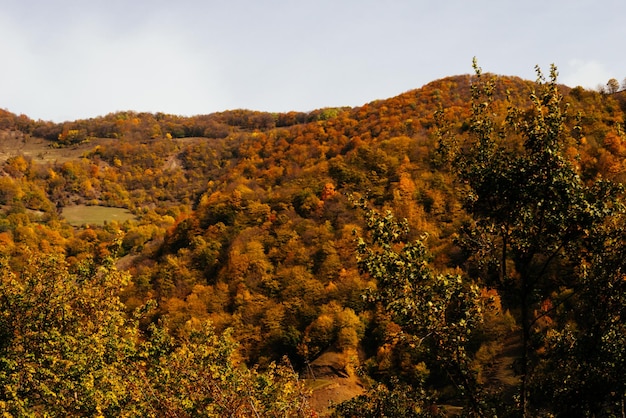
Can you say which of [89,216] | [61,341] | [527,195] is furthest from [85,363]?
[89,216]

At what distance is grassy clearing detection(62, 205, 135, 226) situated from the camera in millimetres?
183125

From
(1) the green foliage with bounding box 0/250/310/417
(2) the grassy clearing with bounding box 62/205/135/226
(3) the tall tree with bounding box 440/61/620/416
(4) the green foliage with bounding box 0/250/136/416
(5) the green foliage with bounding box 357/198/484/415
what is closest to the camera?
(5) the green foliage with bounding box 357/198/484/415

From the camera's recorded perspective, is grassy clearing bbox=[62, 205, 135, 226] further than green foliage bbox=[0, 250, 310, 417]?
Yes

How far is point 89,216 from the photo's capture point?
190125 millimetres

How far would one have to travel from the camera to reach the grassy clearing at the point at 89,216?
601ft

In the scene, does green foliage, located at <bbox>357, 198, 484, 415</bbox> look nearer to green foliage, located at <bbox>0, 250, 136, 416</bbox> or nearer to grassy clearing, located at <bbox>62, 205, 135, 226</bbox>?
green foliage, located at <bbox>0, 250, 136, 416</bbox>

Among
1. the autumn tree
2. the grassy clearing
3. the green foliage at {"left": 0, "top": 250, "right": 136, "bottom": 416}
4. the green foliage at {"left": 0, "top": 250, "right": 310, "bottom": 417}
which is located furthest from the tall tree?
the grassy clearing

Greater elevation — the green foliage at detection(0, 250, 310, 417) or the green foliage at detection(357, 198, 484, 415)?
the green foliage at detection(357, 198, 484, 415)

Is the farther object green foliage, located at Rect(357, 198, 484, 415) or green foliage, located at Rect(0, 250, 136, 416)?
green foliage, located at Rect(0, 250, 136, 416)

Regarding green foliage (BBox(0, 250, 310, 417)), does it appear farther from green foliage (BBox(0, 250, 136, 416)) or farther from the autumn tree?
the autumn tree

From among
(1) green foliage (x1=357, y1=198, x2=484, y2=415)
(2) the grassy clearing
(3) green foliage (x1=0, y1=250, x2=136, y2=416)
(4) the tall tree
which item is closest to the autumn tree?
(1) green foliage (x1=357, y1=198, x2=484, y2=415)

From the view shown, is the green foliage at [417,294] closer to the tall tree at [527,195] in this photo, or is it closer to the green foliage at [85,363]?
the tall tree at [527,195]

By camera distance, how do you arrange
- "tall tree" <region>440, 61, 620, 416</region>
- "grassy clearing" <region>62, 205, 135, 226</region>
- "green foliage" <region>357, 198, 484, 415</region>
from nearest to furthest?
"green foliage" <region>357, 198, 484, 415</region>
"tall tree" <region>440, 61, 620, 416</region>
"grassy clearing" <region>62, 205, 135, 226</region>

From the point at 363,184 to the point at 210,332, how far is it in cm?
9286
